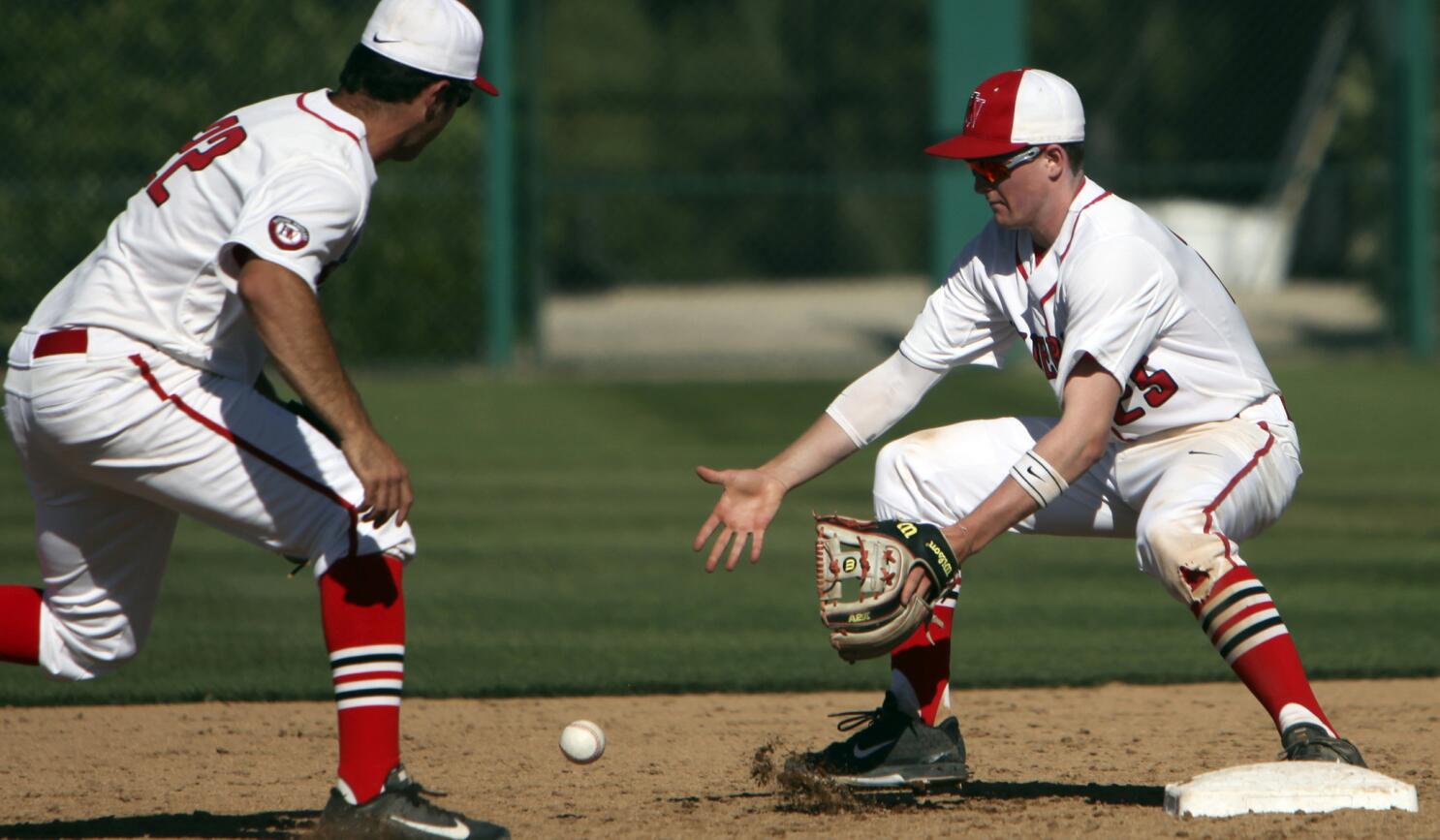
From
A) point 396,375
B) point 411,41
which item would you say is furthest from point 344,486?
point 396,375

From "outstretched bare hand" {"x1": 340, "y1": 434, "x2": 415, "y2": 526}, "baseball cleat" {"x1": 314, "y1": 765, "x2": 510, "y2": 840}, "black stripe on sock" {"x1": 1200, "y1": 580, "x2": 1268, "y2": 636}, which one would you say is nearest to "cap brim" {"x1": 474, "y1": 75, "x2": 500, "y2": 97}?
"outstretched bare hand" {"x1": 340, "y1": 434, "x2": 415, "y2": 526}

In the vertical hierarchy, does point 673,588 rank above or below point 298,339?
below

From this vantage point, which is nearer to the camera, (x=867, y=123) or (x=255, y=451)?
(x=255, y=451)

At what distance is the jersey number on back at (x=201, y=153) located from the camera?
154 inches

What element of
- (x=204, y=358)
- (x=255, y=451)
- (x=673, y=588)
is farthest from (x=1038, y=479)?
(x=673, y=588)

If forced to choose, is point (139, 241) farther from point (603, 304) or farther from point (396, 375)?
point (603, 304)

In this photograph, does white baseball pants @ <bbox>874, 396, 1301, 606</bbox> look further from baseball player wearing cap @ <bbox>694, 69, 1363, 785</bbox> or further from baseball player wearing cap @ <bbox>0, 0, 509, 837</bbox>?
baseball player wearing cap @ <bbox>0, 0, 509, 837</bbox>

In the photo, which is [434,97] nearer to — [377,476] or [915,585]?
[377,476]

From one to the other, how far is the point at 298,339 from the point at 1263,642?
218 cm

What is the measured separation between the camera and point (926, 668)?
463 centimetres

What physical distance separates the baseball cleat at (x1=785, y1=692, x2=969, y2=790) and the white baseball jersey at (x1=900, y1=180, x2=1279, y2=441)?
0.87m

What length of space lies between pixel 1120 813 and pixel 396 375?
35.1 ft

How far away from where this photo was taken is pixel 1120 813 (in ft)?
13.9

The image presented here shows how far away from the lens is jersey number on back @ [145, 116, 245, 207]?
392 cm
